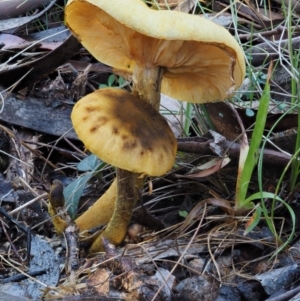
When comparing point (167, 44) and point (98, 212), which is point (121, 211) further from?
point (167, 44)

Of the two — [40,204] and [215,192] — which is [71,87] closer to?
[40,204]

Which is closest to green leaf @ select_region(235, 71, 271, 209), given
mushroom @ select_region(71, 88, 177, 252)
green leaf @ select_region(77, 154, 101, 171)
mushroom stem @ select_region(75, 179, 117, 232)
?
mushroom @ select_region(71, 88, 177, 252)

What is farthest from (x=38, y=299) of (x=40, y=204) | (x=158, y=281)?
(x=40, y=204)

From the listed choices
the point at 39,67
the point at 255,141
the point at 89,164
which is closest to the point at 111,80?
the point at 39,67

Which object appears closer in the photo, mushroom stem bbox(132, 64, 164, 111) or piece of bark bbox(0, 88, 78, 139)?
mushroom stem bbox(132, 64, 164, 111)

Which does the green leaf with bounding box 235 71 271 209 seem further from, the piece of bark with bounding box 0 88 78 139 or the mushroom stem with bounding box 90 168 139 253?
the piece of bark with bounding box 0 88 78 139

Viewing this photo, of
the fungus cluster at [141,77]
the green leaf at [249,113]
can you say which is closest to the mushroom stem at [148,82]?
the fungus cluster at [141,77]

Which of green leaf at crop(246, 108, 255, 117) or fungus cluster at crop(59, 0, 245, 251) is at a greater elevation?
fungus cluster at crop(59, 0, 245, 251)
